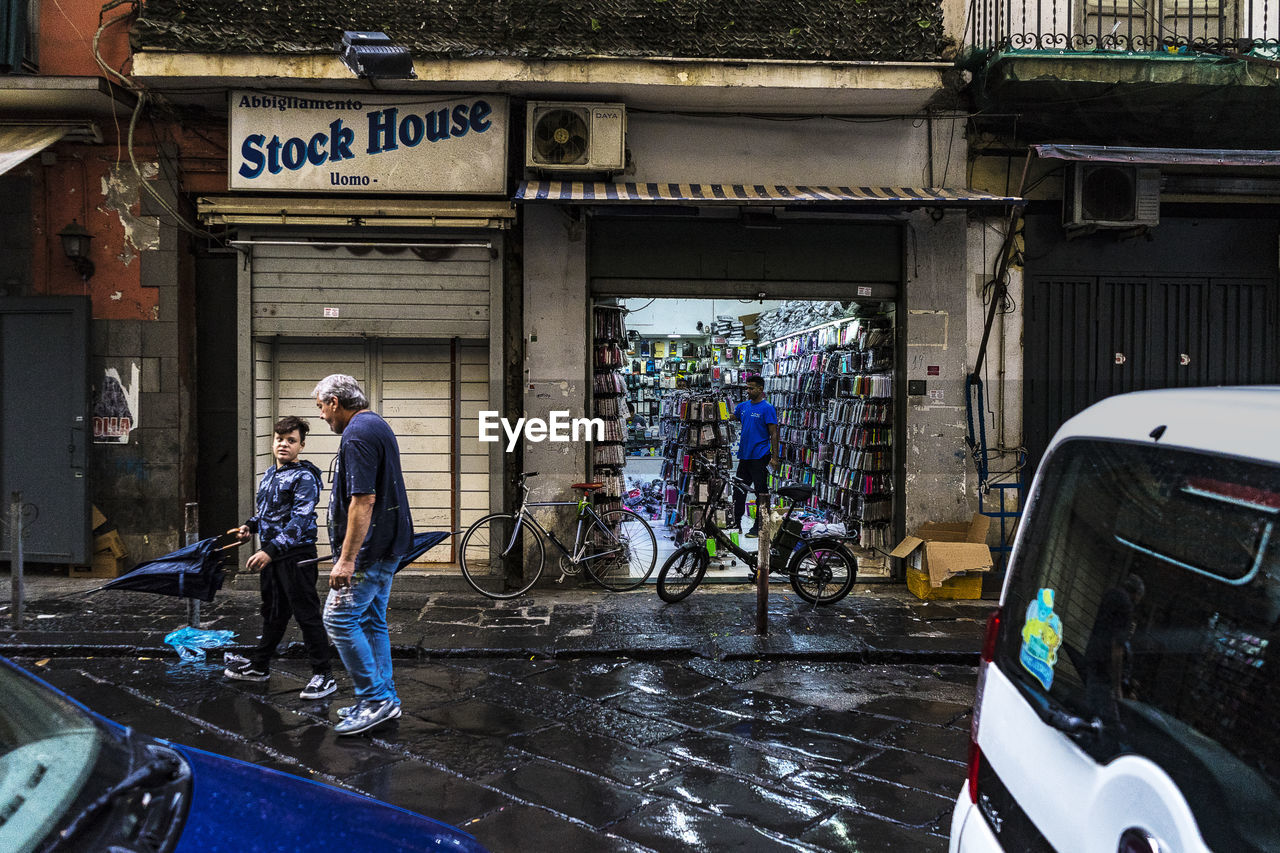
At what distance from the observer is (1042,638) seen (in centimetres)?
216

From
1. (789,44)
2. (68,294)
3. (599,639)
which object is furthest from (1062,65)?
(68,294)

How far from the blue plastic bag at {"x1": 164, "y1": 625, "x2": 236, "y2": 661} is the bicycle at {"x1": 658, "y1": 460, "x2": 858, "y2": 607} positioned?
12.5 ft

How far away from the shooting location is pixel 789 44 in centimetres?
898

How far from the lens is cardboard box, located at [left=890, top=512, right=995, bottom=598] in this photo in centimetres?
895

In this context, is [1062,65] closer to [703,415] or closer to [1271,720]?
[703,415]

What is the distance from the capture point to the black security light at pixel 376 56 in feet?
26.9

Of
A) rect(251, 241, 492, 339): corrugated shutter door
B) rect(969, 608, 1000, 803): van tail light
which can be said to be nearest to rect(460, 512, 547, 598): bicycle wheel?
rect(251, 241, 492, 339): corrugated shutter door

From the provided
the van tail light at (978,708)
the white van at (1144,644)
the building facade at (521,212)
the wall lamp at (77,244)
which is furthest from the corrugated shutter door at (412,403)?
the white van at (1144,644)

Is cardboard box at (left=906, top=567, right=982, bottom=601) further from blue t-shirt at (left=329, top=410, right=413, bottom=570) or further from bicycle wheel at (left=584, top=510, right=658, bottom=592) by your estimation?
blue t-shirt at (left=329, top=410, right=413, bottom=570)

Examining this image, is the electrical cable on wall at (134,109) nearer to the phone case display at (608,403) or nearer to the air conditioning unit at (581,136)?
the air conditioning unit at (581,136)

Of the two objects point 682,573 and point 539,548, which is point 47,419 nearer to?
point 539,548

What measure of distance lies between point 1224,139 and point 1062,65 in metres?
2.64

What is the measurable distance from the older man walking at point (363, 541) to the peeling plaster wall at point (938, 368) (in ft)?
20.2

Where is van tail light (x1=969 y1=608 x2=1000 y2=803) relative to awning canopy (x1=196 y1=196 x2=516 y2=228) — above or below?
below
